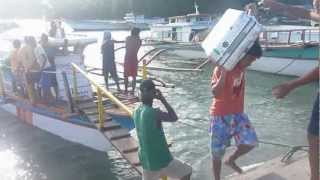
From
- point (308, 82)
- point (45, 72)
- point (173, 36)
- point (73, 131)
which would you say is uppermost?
point (308, 82)

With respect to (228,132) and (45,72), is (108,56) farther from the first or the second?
(228,132)

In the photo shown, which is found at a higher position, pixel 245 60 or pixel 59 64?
pixel 245 60

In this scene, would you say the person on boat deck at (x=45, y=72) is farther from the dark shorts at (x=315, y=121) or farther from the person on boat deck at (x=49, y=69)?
the dark shorts at (x=315, y=121)

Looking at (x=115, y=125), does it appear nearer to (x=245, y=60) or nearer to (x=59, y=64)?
(x=59, y=64)

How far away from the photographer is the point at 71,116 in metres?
11.7

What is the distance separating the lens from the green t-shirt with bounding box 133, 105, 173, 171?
5.22 m

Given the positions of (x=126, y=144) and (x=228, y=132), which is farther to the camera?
(x=126, y=144)

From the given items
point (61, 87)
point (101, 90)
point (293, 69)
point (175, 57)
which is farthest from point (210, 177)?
point (175, 57)

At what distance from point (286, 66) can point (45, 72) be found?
1443cm

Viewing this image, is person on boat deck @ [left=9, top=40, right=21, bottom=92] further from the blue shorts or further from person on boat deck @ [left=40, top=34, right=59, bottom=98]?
the blue shorts

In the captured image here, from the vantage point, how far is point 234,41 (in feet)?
17.6

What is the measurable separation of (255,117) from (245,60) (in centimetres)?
1070

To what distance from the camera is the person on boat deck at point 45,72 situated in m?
12.5

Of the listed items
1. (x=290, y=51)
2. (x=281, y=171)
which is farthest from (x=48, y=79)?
(x=290, y=51)
